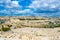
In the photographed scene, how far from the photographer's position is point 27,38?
27422 millimetres

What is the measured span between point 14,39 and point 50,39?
540 cm

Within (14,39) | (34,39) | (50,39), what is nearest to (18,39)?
(14,39)

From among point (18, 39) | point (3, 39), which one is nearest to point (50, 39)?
point (18, 39)

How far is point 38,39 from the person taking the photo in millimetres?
27703

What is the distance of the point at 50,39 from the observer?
28.1 metres

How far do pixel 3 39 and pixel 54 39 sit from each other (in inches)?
298

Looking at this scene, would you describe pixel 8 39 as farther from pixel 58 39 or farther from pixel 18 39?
pixel 58 39

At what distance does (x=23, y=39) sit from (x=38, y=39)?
2212 mm

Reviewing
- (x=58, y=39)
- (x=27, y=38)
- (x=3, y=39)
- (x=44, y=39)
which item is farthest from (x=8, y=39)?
(x=58, y=39)

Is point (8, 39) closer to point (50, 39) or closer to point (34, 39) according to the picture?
point (34, 39)

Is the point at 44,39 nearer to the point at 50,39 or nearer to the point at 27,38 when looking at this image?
the point at 50,39

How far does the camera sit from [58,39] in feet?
92.4

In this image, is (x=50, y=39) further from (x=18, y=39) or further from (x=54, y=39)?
(x=18, y=39)

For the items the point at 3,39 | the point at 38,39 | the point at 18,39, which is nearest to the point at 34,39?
the point at 38,39
